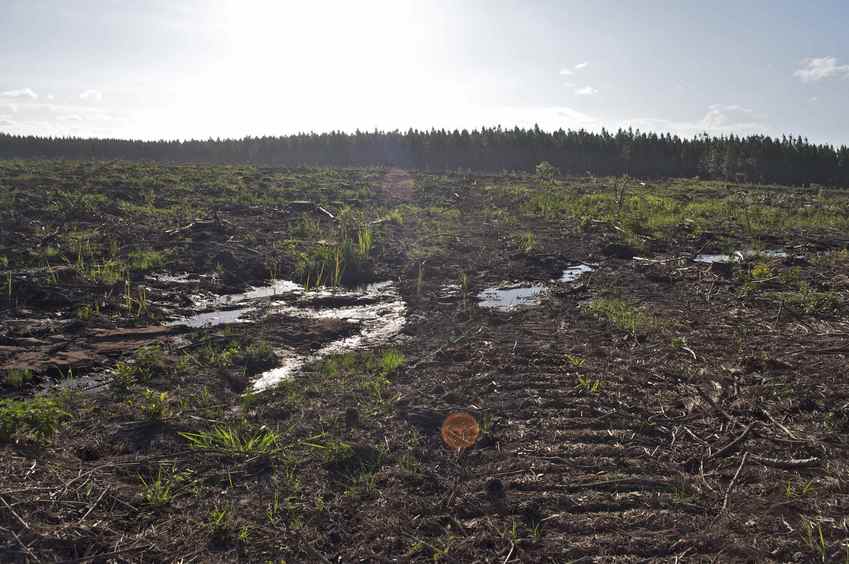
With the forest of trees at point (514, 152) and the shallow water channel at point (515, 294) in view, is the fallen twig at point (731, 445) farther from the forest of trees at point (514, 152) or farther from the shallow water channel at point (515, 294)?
the forest of trees at point (514, 152)

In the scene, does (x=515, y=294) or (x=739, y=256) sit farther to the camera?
(x=739, y=256)

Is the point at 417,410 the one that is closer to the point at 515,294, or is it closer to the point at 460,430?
the point at 460,430

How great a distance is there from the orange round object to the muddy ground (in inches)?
3.3

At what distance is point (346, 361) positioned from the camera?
5367mm

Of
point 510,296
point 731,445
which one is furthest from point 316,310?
point 731,445

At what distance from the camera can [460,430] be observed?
3990 mm

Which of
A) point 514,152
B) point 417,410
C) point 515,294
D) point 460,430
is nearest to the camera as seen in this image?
point 460,430

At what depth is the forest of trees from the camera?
138ft

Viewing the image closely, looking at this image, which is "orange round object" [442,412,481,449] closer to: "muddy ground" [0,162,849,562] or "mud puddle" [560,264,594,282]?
"muddy ground" [0,162,849,562]

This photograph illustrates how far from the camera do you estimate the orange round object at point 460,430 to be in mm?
3809

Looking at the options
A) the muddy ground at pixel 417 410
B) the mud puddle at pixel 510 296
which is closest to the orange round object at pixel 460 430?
the muddy ground at pixel 417 410

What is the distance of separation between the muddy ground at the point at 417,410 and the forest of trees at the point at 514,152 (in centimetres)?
3619

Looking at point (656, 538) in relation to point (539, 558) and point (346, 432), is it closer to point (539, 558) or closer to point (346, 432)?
point (539, 558)

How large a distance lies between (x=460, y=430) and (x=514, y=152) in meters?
45.4
